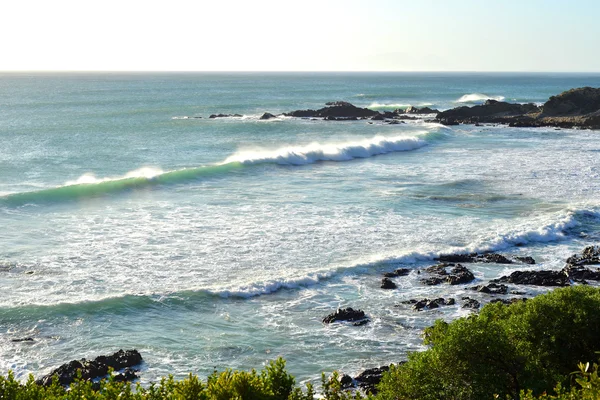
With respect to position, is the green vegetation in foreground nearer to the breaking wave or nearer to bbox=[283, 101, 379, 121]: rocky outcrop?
the breaking wave

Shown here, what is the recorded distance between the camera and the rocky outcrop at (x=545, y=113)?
69.9 meters

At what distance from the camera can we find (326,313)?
17906 millimetres

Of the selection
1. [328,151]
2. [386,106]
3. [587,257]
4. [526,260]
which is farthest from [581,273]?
[386,106]

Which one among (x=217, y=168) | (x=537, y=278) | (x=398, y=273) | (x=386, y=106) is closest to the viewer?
(x=537, y=278)

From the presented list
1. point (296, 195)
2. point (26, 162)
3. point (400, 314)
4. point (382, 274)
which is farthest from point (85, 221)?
point (26, 162)

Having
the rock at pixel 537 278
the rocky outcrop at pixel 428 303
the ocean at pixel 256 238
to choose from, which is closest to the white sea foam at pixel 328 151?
the ocean at pixel 256 238

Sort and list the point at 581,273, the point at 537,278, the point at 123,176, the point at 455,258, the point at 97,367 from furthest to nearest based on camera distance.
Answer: the point at 123,176 → the point at 455,258 → the point at 581,273 → the point at 537,278 → the point at 97,367

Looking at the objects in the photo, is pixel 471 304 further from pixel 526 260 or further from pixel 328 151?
pixel 328 151

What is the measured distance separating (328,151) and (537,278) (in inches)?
1213

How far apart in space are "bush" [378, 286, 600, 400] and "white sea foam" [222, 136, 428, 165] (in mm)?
33594

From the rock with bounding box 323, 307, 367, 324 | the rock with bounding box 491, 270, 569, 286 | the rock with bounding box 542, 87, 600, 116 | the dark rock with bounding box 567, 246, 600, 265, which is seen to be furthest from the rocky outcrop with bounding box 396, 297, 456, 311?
the rock with bounding box 542, 87, 600, 116

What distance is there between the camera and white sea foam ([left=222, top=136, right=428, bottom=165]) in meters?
46.2

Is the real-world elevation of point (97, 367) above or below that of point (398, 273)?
below

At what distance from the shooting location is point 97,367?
1429cm
